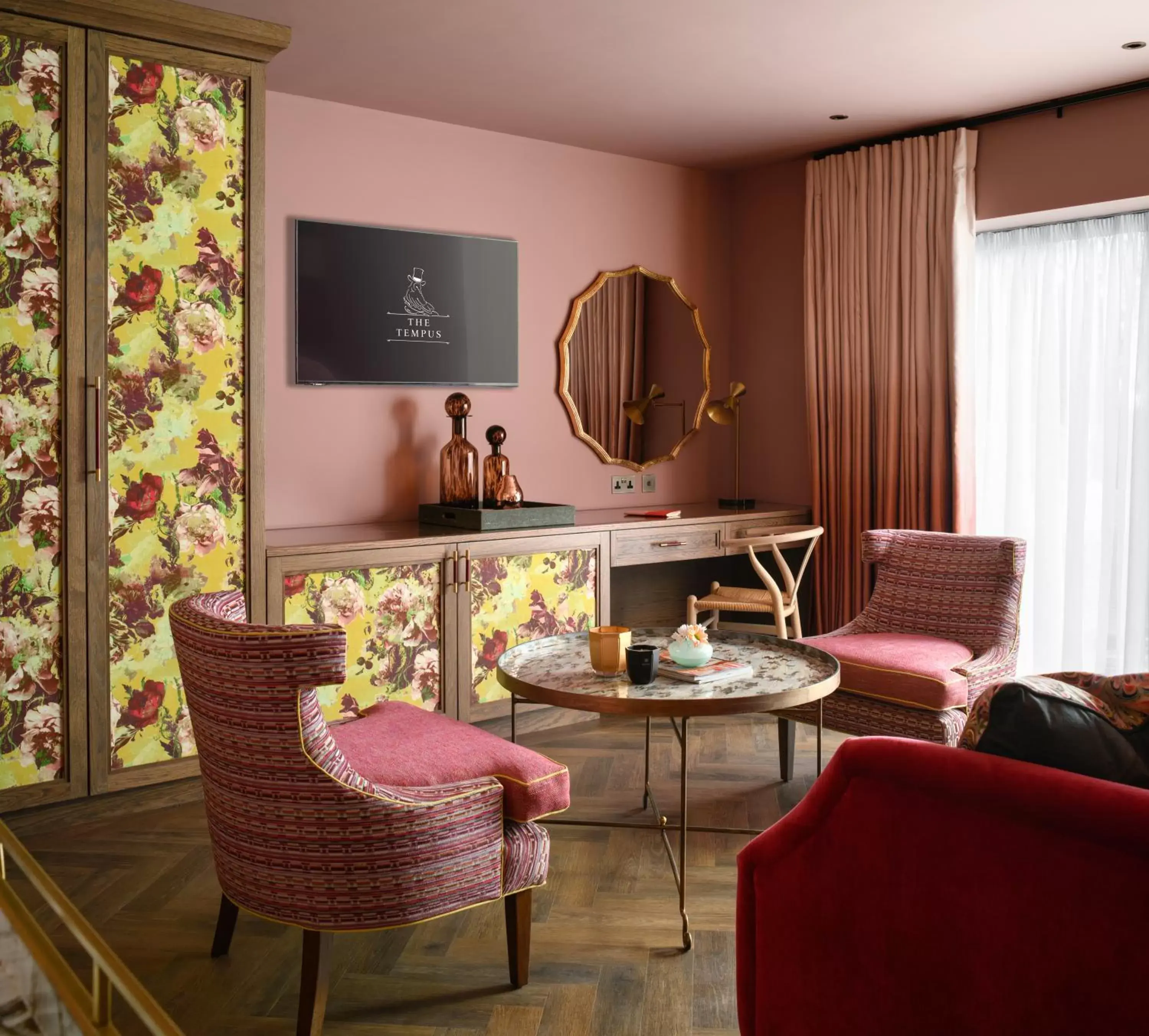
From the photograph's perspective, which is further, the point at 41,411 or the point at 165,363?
the point at 165,363

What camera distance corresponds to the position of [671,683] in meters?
2.53

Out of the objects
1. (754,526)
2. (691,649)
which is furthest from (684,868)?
(754,526)

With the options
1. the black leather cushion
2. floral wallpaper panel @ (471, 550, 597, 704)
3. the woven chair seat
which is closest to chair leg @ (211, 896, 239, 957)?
floral wallpaper panel @ (471, 550, 597, 704)

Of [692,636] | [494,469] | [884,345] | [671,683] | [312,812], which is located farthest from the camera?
[884,345]

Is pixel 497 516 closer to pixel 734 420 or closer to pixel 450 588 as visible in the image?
pixel 450 588

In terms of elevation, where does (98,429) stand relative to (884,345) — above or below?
below

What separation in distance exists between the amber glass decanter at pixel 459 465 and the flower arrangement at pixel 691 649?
5.21 feet

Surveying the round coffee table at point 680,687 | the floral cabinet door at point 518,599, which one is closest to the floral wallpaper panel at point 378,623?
the floral cabinet door at point 518,599

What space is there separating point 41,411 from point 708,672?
1967 millimetres

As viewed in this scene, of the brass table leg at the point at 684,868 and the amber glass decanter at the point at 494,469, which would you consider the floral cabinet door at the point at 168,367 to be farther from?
the brass table leg at the point at 684,868

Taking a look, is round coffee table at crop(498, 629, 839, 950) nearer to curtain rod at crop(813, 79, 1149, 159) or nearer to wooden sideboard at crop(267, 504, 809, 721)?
wooden sideboard at crop(267, 504, 809, 721)

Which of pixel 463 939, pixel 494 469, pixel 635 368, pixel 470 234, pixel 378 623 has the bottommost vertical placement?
pixel 463 939

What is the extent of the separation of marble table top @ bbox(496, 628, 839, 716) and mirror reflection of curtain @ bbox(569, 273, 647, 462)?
198 centimetres

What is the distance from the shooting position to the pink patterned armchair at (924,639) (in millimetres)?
3213
